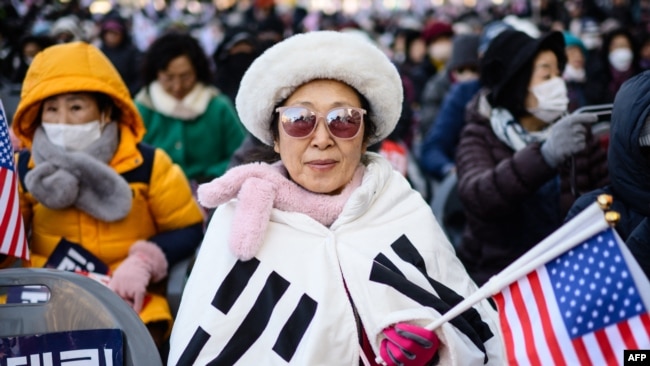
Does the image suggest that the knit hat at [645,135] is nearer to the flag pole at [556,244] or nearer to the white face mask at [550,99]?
the flag pole at [556,244]

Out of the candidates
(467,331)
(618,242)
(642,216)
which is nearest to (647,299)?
(618,242)

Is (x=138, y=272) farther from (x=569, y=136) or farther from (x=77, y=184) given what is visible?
(x=569, y=136)

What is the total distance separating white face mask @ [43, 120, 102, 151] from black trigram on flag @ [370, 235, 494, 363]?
5.91 ft

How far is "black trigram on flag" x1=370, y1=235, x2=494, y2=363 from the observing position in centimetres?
283

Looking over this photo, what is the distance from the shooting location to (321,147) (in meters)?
3.01

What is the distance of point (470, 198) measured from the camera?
14.6ft

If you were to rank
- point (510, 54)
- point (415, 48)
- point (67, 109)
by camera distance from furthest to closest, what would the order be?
point (415, 48), point (510, 54), point (67, 109)

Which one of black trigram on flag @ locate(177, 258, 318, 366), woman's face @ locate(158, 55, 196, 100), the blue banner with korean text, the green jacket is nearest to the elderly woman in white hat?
black trigram on flag @ locate(177, 258, 318, 366)

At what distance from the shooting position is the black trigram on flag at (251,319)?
279 centimetres

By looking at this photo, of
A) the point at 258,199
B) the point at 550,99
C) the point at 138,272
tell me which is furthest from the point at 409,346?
the point at 550,99

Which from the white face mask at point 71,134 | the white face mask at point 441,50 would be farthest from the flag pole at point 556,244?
the white face mask at point 441,50

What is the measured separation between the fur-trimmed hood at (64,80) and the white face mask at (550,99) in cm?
214

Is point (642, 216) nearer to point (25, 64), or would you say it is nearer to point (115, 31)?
point (25, 64)

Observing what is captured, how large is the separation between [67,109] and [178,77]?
2183 mm
